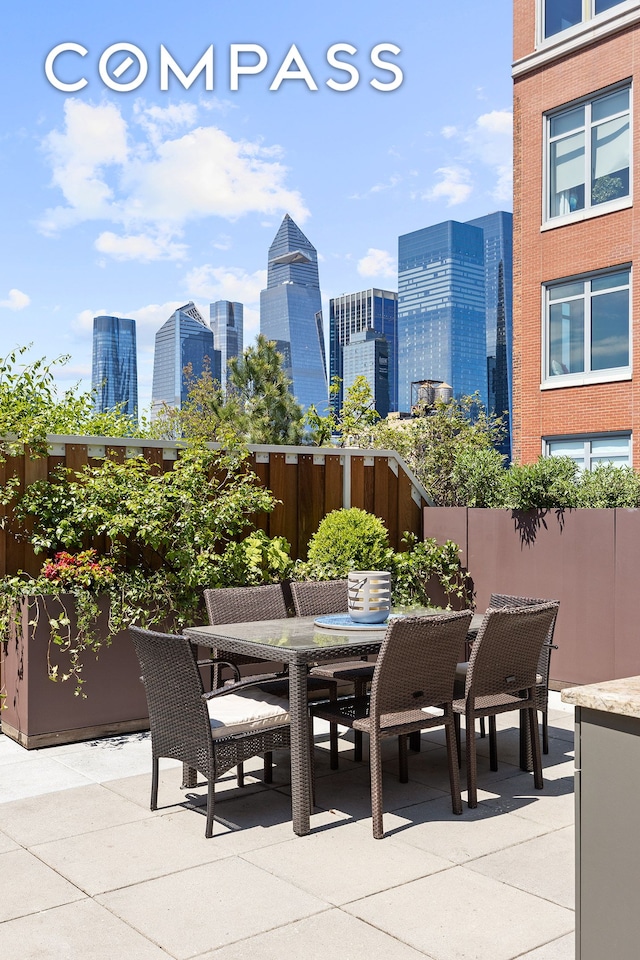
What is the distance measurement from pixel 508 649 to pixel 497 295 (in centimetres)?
17760

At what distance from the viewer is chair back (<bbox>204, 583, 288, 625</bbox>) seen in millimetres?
5562

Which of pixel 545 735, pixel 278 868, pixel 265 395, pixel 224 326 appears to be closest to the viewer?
pixel 278 868

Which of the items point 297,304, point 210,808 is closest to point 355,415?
point 210,808

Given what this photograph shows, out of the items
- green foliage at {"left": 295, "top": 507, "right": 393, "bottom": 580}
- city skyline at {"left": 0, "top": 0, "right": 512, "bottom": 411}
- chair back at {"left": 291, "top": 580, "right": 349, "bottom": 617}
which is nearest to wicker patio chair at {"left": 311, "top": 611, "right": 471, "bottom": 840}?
chair back at {"left": 291, "top": 580, "right": 349, "bottom": 617}


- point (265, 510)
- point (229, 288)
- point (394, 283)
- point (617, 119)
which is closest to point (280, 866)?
point (265, 510)

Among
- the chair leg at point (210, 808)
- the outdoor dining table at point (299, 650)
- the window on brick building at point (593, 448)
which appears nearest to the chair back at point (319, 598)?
the outdoor dining table at point (299, 650)

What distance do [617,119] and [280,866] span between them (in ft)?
46.5

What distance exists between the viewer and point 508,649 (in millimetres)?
4824

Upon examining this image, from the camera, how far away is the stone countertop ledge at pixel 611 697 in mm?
2178

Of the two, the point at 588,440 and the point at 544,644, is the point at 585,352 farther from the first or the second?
the point at 544,644

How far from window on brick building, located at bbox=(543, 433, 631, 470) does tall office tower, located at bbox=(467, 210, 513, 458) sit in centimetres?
12445

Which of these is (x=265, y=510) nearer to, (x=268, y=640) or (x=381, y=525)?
(x=381, y=525)

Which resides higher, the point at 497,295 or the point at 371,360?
the point at 497,295

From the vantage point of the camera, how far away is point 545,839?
4.08 metres
